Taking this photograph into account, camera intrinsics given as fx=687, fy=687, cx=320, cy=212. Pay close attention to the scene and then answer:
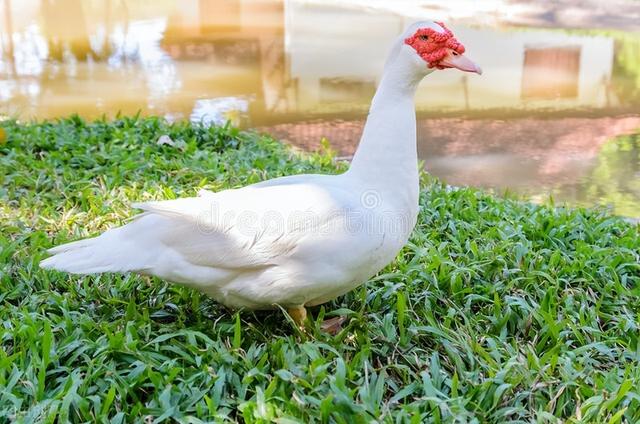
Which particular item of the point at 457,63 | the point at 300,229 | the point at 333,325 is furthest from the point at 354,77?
the point at 300,229

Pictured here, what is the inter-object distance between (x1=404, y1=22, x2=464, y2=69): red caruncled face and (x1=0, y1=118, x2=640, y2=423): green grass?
89cm

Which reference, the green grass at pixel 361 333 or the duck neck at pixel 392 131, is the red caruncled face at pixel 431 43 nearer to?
the duck neck at pixel 392 131

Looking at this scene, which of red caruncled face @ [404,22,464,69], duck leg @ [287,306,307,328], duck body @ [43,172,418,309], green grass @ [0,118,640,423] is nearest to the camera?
green grass @ [0,118,640,423]

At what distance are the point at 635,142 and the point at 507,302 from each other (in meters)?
3.91

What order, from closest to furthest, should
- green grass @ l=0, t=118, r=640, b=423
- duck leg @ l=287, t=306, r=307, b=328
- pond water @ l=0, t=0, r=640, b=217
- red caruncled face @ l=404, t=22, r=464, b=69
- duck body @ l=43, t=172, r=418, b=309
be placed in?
1. green grass @ l=0, t=118, r=640, b=423
2. duck body @ l=43, t=172, r=418, b=309
3. red caruncled face @ l=404, t=22, r=464, b=69
4. duck leg @ l=287, t=306, r=307, b=328
5. pond water @ l=0, t=0, r=640, b=217

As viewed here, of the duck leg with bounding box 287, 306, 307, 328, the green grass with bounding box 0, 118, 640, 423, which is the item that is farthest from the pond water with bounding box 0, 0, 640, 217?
the duck leg with bounding box 287, 306, 307, 328

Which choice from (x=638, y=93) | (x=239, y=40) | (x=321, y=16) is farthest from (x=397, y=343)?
(x=321, y=16)

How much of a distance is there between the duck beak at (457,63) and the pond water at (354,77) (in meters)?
2.47

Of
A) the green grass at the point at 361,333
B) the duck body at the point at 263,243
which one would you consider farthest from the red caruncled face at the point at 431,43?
the green grass at the point at 361,333

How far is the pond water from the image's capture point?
5.54 m

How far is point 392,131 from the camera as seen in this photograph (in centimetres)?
240

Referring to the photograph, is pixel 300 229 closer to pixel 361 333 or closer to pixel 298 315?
pixel 298 315

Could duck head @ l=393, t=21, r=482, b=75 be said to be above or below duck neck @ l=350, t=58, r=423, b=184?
above

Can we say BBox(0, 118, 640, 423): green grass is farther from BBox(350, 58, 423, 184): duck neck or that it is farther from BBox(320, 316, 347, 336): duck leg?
BBox(350, 58, 423, 184): duck neck
